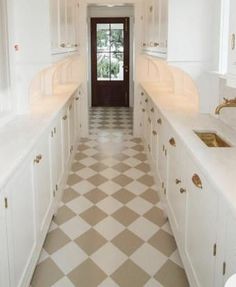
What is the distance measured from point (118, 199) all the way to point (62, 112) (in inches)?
40.5

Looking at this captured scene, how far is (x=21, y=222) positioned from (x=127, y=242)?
40.3 inches

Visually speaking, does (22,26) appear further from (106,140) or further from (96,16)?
(96,16)

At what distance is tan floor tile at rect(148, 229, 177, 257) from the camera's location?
8.75 feet

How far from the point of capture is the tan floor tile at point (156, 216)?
10.3 feet

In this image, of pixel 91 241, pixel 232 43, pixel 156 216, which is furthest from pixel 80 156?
pixel 232 43

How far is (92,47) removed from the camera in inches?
341

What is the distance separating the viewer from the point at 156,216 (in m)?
3.23

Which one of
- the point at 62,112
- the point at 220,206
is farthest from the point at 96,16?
the point at 220,206

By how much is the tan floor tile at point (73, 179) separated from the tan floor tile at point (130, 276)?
169 centimetres

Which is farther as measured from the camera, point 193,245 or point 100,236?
point 100,236

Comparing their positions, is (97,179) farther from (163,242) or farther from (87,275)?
(87,275)

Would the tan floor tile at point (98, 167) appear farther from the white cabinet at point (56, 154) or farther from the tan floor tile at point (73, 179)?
the white cabinet at point (56, 154)

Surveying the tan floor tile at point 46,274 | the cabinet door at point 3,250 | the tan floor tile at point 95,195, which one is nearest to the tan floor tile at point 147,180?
the tan floor tile at point 95,195

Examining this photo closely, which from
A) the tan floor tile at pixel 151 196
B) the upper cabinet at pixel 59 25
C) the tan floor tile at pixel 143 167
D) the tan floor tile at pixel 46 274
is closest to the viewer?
Answer: the tan floor tile at pixel 46 274
